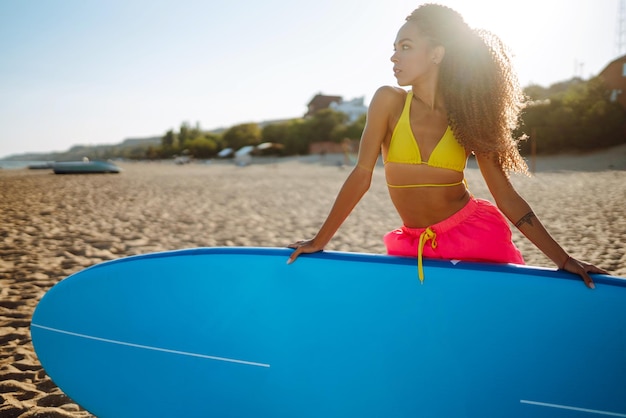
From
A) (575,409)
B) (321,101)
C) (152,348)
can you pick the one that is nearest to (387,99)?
(575,409)

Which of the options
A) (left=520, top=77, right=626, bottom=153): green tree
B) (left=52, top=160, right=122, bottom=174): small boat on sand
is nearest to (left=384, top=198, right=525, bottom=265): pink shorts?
(left=52, top=160, right=122, bottom=174): small boat on sand

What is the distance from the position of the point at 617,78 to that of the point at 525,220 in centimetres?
3297

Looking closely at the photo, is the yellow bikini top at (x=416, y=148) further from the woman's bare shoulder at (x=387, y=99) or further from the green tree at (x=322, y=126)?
the green tree at (x=322, y=126)

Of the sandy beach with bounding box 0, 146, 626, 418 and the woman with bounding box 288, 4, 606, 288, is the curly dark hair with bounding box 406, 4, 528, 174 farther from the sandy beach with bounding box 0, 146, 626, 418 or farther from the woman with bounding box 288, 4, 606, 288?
the sandy beach with bounding box 0, 146, 626, 418

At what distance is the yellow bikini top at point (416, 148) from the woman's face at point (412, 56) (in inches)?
3.4

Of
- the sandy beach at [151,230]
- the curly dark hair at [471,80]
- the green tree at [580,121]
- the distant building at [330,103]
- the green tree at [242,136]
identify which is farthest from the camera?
the distant building at [330,103]

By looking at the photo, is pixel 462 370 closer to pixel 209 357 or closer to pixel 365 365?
pixel 365 365

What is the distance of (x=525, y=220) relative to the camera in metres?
1.31

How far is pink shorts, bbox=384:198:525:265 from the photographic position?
1429 millimetres

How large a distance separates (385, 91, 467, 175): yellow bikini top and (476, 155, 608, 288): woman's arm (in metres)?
0.09

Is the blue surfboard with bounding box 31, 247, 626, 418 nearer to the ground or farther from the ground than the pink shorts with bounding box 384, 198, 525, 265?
nearer to the ground

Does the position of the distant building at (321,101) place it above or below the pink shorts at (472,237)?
above

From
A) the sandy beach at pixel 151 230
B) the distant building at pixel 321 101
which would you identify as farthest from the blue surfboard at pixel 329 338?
the distant building at pixel 321 101

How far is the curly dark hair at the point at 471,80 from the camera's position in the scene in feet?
4.42
